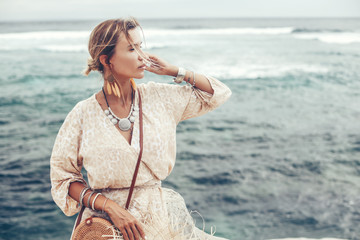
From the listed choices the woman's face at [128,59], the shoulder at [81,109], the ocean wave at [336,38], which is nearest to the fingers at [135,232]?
the shoulder at [81,109]

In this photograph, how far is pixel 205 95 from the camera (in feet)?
6.09

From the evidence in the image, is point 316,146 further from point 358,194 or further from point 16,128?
point 16,128

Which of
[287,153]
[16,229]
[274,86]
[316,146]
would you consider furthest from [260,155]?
[274,86]

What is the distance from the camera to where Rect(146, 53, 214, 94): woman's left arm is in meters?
1.73

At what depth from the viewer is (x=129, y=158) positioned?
1635mm

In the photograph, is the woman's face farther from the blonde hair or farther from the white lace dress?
the white lace dress

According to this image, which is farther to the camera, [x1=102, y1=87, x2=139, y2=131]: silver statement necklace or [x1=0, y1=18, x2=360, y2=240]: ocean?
[x1=0, y1=18, x2=360, y2=240]: ocean

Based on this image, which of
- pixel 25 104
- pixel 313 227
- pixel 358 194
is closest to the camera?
pixel 313 227

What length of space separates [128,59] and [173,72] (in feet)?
0.78

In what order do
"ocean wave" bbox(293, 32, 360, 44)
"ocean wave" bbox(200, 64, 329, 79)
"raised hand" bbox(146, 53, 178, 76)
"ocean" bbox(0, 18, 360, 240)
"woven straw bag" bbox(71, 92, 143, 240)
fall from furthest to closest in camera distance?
"ocean wave" bbox(293, 32, 360, 44), "ocean wave" bbox(200, 64, 329, 79), "ocean" bbox(0, 18, 360, 240), "raised hand" bbox(146, 53, 178, 76), "woven straw bag" bbox(71, 92, 143, 240)

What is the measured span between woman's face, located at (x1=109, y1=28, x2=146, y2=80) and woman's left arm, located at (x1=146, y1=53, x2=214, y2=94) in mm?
68

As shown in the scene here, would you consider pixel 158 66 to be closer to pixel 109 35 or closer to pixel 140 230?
pixel 109 35

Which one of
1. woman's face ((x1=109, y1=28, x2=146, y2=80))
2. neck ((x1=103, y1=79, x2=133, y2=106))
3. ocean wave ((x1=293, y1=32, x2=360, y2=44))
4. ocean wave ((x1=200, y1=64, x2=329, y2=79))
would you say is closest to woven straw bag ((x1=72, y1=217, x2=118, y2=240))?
neck ((x1=103, y1=79, x2=133, y2=106))

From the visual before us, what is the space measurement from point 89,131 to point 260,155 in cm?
565
